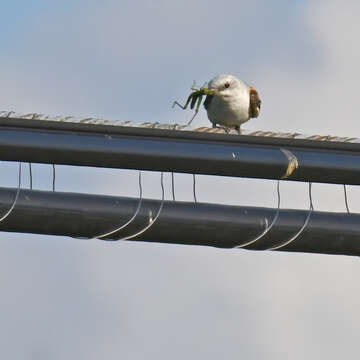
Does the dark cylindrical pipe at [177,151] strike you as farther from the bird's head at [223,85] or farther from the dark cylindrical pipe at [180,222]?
the bird's head at [223,85]

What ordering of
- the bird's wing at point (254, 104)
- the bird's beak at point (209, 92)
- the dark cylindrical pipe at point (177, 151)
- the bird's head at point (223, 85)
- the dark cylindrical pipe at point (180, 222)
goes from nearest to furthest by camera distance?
1. the dark cylindrical pipe at point (177, 151)
2. the dark cylindrical pipe at point (180, 222)
3. the bird's beak at point (209, 92)
4. the bird's head at point (223, 85)
5. the bird's wing at point (254, 104)

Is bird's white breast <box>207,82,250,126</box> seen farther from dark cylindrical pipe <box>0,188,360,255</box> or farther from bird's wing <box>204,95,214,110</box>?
dark cylindrical pipe <box>0,188,360,255</box>

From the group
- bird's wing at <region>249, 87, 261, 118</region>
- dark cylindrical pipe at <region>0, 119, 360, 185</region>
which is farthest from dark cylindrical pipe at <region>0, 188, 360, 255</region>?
bird's wing at <region>249, 87, 261, 118</region>

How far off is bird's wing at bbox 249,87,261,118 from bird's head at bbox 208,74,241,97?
74cm

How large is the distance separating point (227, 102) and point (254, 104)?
3.48 feet

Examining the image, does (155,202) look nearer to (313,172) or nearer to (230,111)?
(313,172)

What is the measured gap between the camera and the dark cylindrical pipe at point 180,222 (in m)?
17.9

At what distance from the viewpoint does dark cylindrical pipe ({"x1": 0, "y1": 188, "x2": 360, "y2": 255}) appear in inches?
704

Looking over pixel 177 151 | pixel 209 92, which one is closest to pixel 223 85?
pixel 209 92

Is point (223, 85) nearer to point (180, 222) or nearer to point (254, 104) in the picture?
point (254, 104)

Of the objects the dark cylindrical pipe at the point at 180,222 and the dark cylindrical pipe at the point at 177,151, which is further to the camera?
the dark cylindrical pipe at the point at 180,222

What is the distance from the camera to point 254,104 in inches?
1064

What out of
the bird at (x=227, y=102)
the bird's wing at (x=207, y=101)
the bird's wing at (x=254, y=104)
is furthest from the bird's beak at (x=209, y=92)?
the bird's wing at (x=254, y=104)

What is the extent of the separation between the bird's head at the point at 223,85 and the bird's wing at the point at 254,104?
29.0 inches
